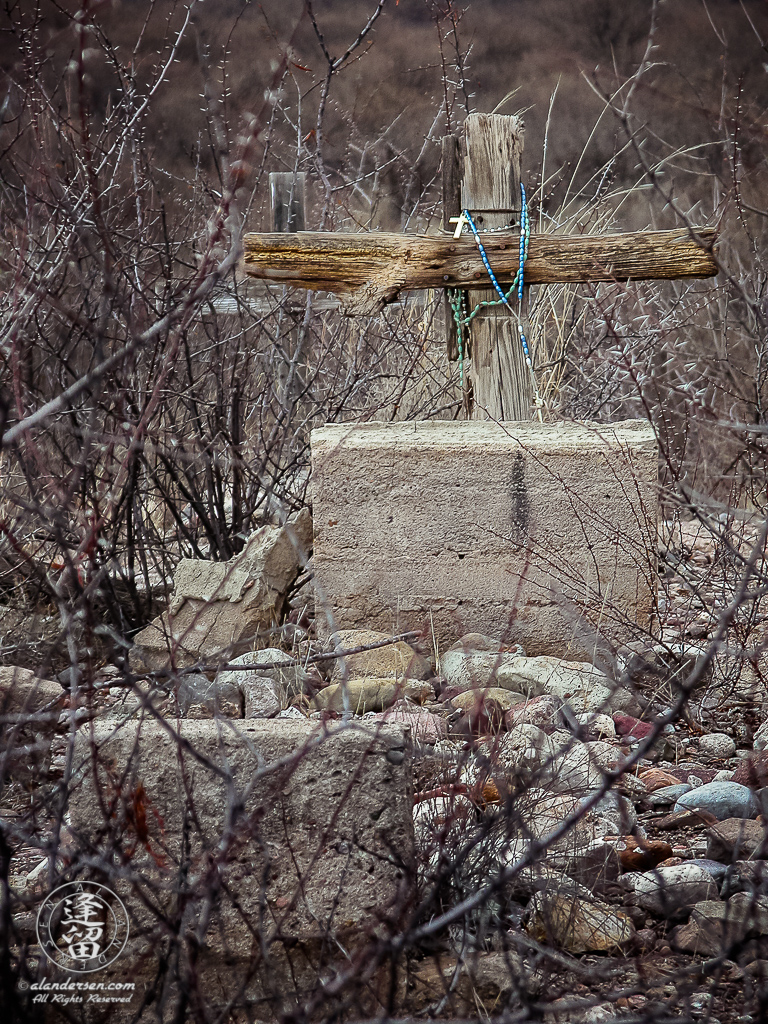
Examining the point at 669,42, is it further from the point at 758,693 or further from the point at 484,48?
the point at 758,693

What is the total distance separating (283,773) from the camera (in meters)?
1.46

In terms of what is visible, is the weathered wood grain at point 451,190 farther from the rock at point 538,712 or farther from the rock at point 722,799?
the rock at point 722,799

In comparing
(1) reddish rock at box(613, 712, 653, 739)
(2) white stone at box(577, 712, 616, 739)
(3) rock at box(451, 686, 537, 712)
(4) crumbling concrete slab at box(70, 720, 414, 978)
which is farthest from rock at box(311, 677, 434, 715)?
(4) crumbling concrete slab at box(70, 720, 414, 978)

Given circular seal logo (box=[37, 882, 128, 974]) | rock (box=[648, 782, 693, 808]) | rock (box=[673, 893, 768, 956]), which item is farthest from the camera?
rock (box=[648, 782, 693, 808])

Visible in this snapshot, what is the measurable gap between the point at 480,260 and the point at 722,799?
6.77 feet

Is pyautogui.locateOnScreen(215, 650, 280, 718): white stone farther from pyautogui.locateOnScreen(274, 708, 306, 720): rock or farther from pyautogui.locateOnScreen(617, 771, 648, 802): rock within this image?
pyautogui.locateOnScreen(617, 771, 648, 802): rock

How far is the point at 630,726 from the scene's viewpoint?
271 cm

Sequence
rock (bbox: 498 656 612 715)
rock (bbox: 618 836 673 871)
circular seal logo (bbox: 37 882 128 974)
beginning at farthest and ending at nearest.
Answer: rock (bbox: 498 656 612 715) → rock (bbox: 618 836 673 871) → circular seal logo (bbox: 37 882 128 974)

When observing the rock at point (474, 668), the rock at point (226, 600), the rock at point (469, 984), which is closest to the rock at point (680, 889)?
the rock at point (469, 984)

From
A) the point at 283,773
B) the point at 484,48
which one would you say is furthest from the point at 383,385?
the point at 484,48

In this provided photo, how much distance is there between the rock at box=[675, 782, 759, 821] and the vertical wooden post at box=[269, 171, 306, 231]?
156 inches

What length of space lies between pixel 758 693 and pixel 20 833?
7.74 ft

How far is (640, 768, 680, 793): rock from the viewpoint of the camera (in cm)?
232

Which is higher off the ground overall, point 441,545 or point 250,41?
point 250,41
